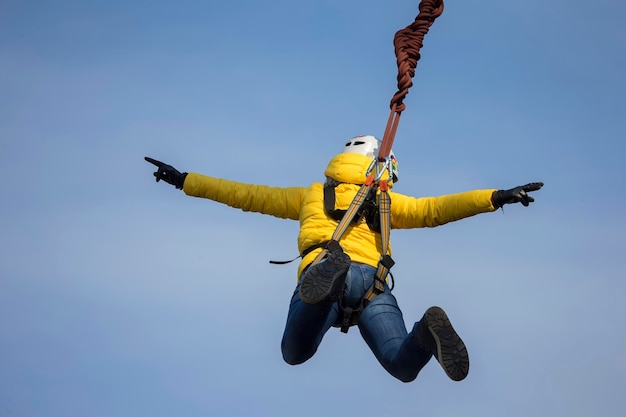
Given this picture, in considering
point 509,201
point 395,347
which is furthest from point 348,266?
point 509,201

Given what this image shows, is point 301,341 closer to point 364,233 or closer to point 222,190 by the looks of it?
point 364,233

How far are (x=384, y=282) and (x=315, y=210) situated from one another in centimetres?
94

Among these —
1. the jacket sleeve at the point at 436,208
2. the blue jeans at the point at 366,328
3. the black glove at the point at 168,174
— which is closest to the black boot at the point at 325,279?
the blue jeans at the point at 366,328

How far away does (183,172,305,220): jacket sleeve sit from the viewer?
1060cm

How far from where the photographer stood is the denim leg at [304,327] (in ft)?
31.1

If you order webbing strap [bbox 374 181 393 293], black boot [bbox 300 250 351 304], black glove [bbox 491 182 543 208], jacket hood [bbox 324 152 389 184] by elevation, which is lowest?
black boot [bbox 300 250 351 304]

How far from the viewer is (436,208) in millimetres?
10109

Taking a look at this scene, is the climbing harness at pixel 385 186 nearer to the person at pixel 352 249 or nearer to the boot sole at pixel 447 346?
the person at pixel 352 249

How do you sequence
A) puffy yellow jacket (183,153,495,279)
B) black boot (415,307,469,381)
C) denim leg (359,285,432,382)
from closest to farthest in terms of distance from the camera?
1. black boot (415,307,469,381)
2. denim leg (359,285,432,382)
3. puffy yellow jacket (183,153,495,279)

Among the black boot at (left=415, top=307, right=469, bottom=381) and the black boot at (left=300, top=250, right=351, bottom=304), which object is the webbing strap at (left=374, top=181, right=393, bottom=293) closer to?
the black boot at (left=300, top=250, right=351, bottom=304)

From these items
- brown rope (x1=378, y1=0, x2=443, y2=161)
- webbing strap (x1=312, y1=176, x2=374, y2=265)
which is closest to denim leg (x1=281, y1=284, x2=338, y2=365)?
webbing strap (x1=312, y1=176, x2=374, y2=265)

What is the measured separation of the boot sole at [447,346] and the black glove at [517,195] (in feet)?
4.54

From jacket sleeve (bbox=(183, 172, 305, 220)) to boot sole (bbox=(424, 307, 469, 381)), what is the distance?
227 cm

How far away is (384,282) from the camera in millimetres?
9914
